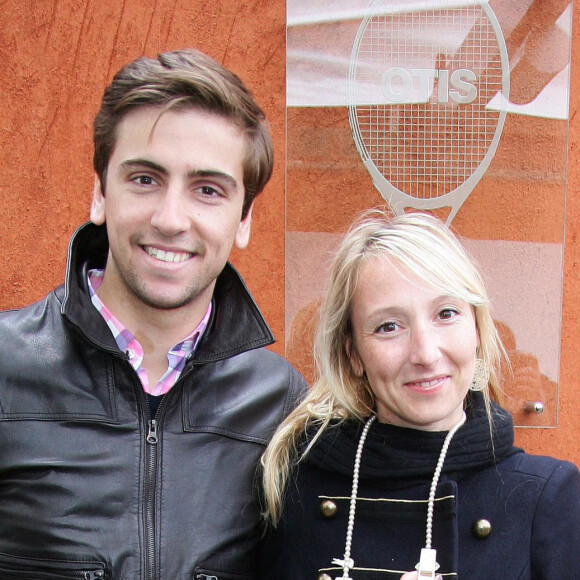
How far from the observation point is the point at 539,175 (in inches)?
120

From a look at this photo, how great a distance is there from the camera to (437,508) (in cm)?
166

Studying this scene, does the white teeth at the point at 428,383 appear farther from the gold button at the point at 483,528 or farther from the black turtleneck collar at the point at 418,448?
the gold button at the point at 483,528

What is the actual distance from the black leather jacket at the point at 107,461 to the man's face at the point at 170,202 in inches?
5.3

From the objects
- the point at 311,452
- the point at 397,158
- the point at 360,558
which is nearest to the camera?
the point at 360,558

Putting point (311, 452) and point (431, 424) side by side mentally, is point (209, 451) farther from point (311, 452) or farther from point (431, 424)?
point (431, 424)

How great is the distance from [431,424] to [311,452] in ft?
0.85

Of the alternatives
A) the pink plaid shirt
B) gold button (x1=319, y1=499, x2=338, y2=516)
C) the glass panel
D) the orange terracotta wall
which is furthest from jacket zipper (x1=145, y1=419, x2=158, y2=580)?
the orange terracotta wall

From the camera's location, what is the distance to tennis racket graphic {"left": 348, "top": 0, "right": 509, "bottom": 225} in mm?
2916

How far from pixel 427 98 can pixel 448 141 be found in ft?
0.51

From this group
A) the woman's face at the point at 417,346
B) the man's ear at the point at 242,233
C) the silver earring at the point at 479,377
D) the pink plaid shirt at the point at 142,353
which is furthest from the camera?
the man's ear at the point at 242,233

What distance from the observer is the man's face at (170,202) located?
1.85 m

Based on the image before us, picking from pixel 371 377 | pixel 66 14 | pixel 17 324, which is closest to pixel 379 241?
pixel 371 377

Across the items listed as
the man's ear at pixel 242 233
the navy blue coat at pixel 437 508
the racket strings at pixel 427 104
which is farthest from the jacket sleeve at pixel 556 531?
the racket strings at pixel 427 104

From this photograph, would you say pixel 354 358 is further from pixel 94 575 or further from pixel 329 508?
pixel 94 575
